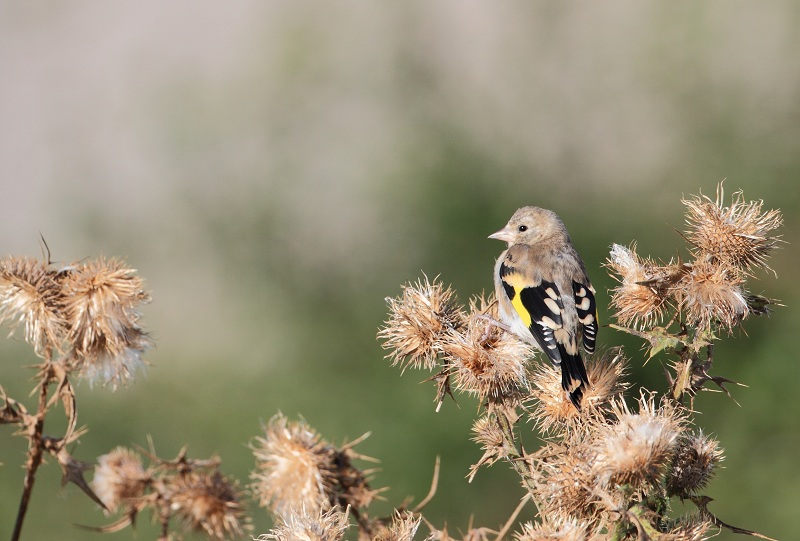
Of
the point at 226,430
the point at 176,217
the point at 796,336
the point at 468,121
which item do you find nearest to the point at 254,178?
the point at 176,217

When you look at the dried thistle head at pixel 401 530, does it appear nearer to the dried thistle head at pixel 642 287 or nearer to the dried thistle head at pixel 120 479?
the dried thistle head at pixel 120 479

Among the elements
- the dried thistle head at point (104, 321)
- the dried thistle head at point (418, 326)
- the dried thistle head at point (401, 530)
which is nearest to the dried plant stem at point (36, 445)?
the dried thistle head at point (104, 321)

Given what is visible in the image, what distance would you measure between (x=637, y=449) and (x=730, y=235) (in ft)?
2.56

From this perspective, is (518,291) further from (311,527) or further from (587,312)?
(311,527)

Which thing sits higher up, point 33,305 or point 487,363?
point 33,305

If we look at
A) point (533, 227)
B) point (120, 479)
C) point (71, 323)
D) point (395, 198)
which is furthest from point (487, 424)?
point (395, 198)

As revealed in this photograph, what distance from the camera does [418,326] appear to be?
2600mm

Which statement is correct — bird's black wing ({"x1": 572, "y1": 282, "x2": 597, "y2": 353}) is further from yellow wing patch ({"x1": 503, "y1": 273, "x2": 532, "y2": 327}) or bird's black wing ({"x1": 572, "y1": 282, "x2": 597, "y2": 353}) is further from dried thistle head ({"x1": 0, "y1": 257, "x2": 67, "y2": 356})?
dried thistle head ({"x1": 0, "y1": 257, "x2": 67, "y2": 356})

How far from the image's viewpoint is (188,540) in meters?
2.57

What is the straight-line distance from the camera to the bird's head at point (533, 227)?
4723 millimetres

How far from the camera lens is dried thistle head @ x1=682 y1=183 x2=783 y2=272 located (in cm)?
238

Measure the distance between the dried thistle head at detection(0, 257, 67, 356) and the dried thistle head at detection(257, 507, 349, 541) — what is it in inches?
28.5

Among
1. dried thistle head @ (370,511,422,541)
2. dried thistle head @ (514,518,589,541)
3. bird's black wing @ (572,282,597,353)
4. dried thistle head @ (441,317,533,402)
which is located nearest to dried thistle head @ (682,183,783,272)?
dried thistle head @ (441,317,533,402)

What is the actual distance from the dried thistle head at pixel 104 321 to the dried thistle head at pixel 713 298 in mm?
1353
